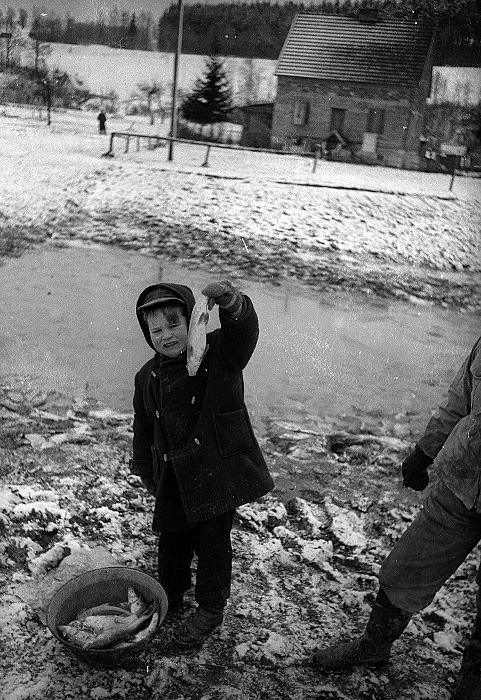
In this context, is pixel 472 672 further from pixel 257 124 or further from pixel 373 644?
pixel 257 124

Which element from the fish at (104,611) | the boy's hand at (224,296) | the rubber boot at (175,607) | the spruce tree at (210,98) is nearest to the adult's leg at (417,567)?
the rubber boot at (175,607)

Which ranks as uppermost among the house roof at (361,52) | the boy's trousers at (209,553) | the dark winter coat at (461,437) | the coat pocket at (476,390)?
the house roof at (361,52)

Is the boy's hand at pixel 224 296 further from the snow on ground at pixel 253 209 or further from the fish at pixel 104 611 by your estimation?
the fish at pixel 104 611

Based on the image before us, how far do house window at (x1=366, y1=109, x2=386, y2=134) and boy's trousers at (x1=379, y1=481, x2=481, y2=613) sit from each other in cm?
129

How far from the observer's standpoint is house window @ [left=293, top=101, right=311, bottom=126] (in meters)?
2.51

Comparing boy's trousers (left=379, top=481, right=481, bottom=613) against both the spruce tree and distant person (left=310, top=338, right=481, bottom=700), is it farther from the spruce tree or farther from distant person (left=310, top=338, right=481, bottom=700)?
the spruce tree

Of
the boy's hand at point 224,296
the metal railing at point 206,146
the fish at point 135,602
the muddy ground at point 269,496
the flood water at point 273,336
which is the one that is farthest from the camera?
the flood water at point 273,336

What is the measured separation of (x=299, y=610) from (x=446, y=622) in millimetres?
566

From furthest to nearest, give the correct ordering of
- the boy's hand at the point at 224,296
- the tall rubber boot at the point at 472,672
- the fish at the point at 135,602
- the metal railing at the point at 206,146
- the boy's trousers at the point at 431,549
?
the metal railing at the point at 206,146 < the fish at the point at 135,602 < the tall rubber boot at the point at 472,672 < the boy's trousers at the point at 431,549 < the boy's hand at the point at 224,296

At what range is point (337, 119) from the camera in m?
2.53

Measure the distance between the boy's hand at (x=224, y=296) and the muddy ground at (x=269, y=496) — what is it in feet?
2.03

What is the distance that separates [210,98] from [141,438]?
1.30 metres

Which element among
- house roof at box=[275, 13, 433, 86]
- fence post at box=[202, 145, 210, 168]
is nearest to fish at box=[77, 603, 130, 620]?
fence post at box=[202, 145, 210, 168]

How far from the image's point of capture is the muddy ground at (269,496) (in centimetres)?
238
